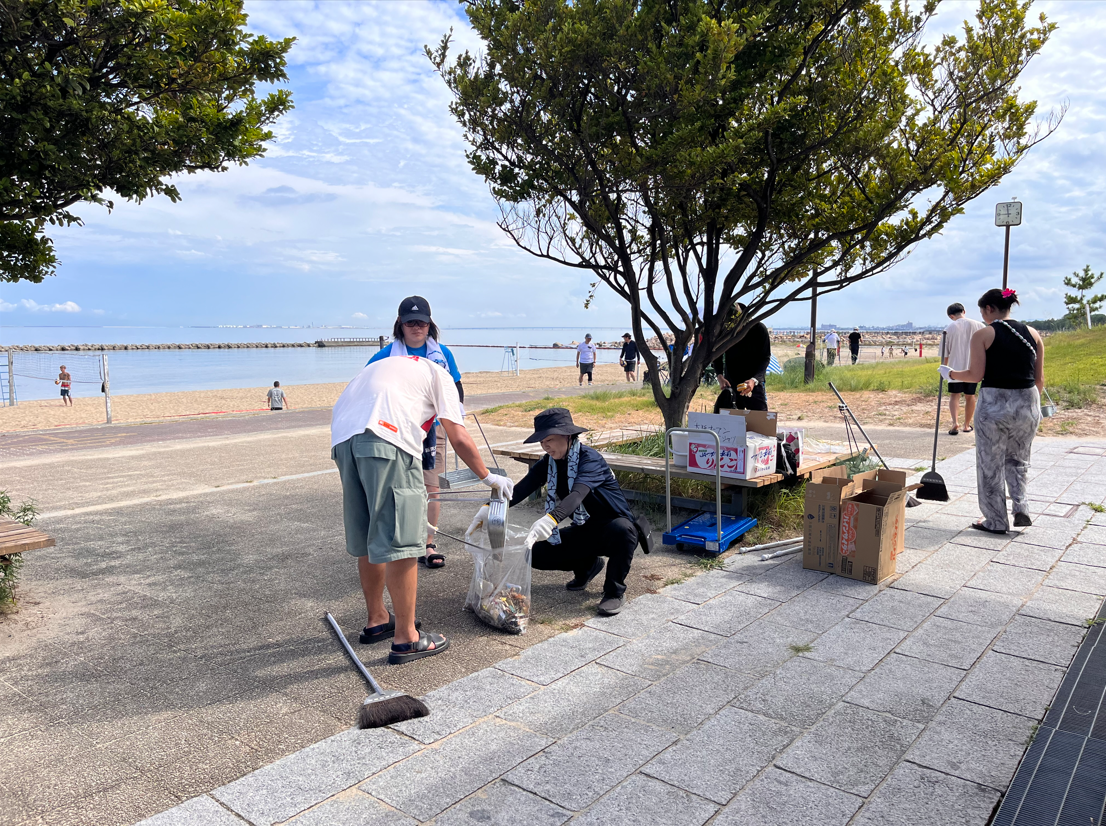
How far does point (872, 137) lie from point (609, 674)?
5.50m

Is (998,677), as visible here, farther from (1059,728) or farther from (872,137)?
(872,137)

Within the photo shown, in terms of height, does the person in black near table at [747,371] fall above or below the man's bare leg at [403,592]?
above

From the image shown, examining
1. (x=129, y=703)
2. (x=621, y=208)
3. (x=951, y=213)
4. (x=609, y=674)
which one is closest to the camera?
(x=129, y=703)

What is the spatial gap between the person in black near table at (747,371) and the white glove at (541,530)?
3.26m

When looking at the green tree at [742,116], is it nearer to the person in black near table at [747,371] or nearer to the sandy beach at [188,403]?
the person in black near table at [747,371]

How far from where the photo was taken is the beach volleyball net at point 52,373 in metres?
19.8

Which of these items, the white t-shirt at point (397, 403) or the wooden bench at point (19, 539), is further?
the wooden bench at point (19, 539)

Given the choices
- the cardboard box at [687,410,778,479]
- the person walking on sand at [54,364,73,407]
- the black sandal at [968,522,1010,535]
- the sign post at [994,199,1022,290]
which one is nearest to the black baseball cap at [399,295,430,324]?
the cardboard box at [687,410,778,479]

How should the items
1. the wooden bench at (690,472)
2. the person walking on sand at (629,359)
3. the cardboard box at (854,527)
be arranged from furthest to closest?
Result: the person walking on sand at (629,359) → the wooden bench at (690,472) → the cardboard box at (854,527)

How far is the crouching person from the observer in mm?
4281

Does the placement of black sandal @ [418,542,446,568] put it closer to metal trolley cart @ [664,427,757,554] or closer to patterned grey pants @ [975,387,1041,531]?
metal trolley cart @ [664,427,757,554]

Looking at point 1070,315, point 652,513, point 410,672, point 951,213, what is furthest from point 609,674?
point 1070,315

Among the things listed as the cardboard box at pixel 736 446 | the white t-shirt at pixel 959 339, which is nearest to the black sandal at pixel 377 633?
the cardboard box at pixel 736 446

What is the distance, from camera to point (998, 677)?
3.43m
